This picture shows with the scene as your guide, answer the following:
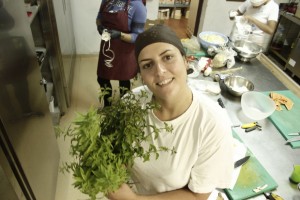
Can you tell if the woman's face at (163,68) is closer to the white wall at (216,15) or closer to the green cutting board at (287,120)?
the green cutting board at (287,120)

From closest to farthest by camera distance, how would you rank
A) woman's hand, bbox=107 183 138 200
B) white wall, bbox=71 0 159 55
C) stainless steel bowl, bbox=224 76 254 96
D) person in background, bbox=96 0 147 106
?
woman's hand, bbox=107 183 138 200 < stainless steel bowl, bbox=224 76 254 96 < person in background, bbox=96 0 147 106 < white wall, bbox=71 0 159 55

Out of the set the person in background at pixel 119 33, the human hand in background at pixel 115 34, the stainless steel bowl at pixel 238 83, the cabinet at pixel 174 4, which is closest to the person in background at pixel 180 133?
the stainless steel bowl at pixel 238 83

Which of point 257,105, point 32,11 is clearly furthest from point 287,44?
point 32,11

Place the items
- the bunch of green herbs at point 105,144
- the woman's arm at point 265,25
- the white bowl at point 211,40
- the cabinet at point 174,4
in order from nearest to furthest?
the bunch of green herbs at point 105,144, the white bowl at point 211,40, the woman's arm at point 265,25, the cabinet at point 174,4

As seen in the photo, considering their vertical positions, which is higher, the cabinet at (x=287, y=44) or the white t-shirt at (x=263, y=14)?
the white t-shirt at (x=263, y=14)

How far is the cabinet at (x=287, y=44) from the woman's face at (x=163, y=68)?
2.89 meters

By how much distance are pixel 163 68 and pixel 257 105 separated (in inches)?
39.2

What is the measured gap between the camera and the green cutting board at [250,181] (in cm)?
110

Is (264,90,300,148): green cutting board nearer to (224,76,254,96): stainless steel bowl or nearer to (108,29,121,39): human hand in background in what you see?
(224,76,254,96): stainless steel bowl

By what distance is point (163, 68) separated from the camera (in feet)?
3.12

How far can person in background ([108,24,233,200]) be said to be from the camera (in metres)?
0.96

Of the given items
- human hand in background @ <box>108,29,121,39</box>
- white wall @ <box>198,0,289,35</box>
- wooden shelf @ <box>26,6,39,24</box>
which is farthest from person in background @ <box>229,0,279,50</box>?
wooden shelf @ <box>26,6,39,24</box>

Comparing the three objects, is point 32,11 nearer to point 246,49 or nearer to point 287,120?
point 246,49

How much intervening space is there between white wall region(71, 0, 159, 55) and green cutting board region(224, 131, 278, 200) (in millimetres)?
2852
